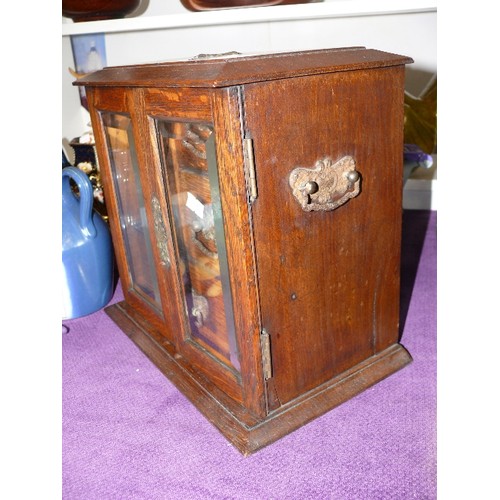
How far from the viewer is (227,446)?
1.04 meters

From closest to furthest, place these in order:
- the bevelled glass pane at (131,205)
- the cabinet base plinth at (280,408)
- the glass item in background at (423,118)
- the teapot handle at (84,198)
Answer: the cabinet base plinth at (280,408)
the bevelled glass pane at (131,205)
the teapot handle at (84,198)
the glass item in background at (423,118)

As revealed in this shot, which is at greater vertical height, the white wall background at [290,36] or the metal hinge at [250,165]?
the white wall background at [290,36]

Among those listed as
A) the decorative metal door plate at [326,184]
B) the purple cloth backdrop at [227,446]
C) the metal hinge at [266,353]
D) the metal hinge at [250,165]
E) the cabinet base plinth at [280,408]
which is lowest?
the purple cloth backdrop at [227,446]

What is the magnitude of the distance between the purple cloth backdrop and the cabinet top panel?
718mm

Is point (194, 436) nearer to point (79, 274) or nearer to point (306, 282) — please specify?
point (306, 282)

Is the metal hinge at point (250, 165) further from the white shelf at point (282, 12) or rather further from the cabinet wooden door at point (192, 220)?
the white shelf at point (282, 12)

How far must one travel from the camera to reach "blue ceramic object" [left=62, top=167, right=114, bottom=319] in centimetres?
150

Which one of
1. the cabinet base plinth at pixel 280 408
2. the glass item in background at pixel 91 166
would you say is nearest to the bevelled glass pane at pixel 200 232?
the cabinet base plinth at pixel 280 408

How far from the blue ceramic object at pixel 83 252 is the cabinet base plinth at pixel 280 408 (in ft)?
1.23

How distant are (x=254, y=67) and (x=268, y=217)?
0.26m

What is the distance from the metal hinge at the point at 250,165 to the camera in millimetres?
832

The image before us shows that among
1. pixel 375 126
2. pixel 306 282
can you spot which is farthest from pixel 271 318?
pixel 375 126

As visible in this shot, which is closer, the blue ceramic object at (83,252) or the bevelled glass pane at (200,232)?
the bevelled glass pane at (200,232)

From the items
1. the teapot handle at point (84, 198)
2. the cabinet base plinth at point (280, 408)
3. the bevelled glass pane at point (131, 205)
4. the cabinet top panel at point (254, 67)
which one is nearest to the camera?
the cabinet top panel at point (254, 67)
